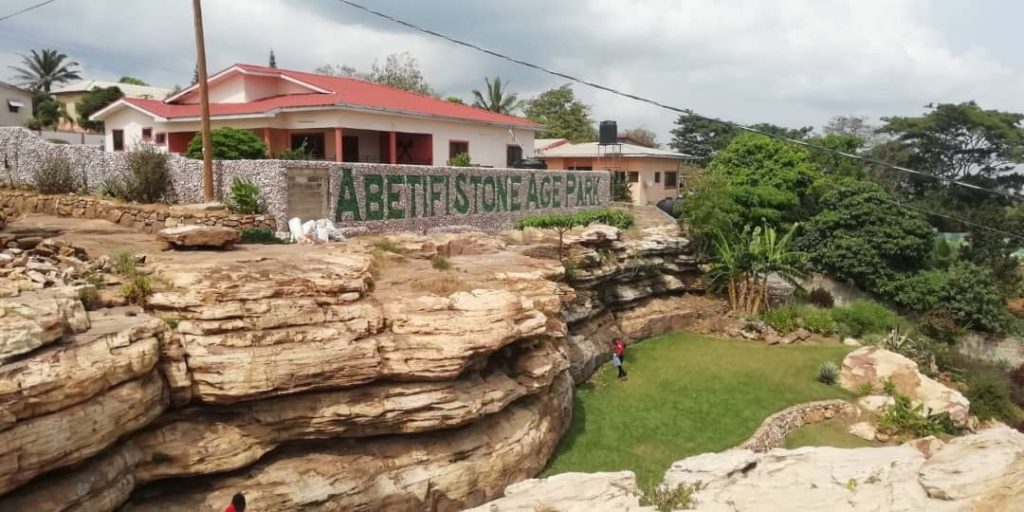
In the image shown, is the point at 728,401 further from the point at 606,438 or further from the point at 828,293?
the point at 828,293

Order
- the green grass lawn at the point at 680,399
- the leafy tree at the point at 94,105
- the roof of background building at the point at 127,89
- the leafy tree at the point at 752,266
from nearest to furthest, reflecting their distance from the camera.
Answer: the green grass lawn at the point at 680,399 < the leafy tree at the point at 752,266 < the leafy tree at the point at 94,105 < the roof of background building at the point at 127,89

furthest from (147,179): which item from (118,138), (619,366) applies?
(619,366)

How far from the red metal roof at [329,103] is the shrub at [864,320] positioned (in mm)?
17503

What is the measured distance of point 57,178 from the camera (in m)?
21.4

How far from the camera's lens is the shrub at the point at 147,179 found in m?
19.5

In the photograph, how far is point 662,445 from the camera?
1702 cm

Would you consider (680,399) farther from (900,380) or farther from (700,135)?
(700,135)

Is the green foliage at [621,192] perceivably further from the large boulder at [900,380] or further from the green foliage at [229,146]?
the green foliage at [229,146]

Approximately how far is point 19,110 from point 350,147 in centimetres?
3210

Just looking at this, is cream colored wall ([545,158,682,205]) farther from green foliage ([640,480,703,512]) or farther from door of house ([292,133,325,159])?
green foliage ([640,480,703,512])

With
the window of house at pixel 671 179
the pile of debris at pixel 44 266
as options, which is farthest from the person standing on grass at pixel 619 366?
the window of house at pixel 671 179

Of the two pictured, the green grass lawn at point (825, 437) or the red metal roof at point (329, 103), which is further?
the red metal roof at point (329, 103)

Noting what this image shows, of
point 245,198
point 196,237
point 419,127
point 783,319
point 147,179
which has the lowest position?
point 783,319

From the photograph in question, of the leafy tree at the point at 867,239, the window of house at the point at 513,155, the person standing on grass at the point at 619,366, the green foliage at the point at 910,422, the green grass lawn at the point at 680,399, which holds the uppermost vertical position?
the window of house at the point at 513,155
